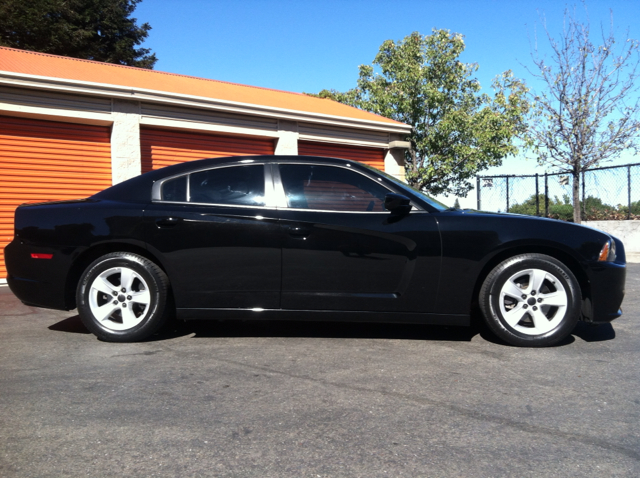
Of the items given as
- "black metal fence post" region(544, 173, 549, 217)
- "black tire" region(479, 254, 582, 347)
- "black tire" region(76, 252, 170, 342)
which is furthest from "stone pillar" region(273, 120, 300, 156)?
"black tire" region(479, 254, 582, 347)

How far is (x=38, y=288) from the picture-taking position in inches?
176

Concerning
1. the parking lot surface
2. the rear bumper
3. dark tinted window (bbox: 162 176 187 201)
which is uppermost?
dark tinted window (bbox: 162 176 187 201)

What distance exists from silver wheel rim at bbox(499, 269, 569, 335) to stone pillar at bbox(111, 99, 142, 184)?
299 inches

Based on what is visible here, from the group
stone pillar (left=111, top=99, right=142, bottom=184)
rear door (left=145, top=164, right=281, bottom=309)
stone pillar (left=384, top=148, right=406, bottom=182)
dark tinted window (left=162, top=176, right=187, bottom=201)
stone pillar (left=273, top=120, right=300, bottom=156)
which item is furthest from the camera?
stone pillar (left=384, top=148, right=406, bottom=182)

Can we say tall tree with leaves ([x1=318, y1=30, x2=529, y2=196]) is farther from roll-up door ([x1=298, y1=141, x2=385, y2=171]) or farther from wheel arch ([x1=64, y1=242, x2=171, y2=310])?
wheel arch ([x1=64, y1=242, x2=171, y2=310])

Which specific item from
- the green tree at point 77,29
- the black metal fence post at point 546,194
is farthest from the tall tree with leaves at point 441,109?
the green tree at point 77,29

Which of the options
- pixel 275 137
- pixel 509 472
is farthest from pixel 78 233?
pixel 275 137

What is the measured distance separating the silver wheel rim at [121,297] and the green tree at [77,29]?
25.4 metres

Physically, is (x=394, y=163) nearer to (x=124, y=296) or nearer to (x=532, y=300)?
(x=532, y=300)

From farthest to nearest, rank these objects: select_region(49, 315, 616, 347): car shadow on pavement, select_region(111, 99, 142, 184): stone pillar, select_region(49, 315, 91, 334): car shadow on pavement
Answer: select_region(111, 99, 142, 184): stone pillar, select_region(49, 315, 91, 334): car shadow on pavement, select_region(49, 315, 616, 347): car shadow on pavement

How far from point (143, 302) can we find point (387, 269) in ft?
6.17

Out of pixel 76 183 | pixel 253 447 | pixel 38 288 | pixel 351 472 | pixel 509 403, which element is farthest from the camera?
pixel 76 183

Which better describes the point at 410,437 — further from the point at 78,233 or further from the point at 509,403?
the point at 78,233

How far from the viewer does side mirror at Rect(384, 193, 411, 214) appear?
13.8ft
